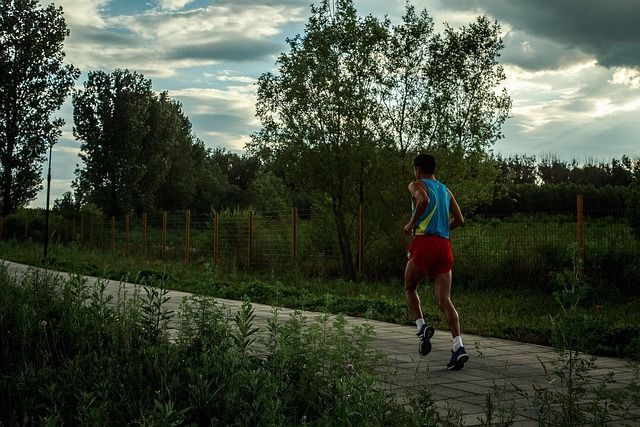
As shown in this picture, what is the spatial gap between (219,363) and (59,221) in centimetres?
3959

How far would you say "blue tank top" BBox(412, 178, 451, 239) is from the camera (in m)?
7.05

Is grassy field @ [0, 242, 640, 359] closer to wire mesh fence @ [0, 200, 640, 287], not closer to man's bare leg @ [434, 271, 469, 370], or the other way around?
wire mesh fence @ [0, 200, 640, 287]

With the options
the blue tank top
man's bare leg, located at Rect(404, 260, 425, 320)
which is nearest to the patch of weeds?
the blue tank top

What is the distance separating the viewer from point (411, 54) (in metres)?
18.6

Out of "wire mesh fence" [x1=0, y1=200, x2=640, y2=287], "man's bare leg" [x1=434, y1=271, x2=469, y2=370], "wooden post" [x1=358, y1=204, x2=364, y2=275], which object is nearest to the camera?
"man's bare leg" [x1=434, y1=271, x2=469, y2=370]

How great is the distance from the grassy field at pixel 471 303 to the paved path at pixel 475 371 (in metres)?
0.41

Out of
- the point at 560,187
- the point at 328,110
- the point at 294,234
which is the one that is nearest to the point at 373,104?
the point at 328,110

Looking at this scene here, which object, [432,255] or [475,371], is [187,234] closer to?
[432,255]

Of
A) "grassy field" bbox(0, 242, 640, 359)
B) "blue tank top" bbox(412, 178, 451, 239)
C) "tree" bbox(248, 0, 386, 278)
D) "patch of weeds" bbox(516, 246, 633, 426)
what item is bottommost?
"grassy field" bbox(0, 242, 640, 359)

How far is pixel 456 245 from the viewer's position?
55.1 ft

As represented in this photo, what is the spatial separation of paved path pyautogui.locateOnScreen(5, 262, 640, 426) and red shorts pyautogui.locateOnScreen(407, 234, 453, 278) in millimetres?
781

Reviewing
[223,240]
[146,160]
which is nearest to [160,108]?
[146,160]

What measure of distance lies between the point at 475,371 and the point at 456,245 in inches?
404

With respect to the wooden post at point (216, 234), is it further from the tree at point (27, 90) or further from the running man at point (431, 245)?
the tree at point (27, 90)
